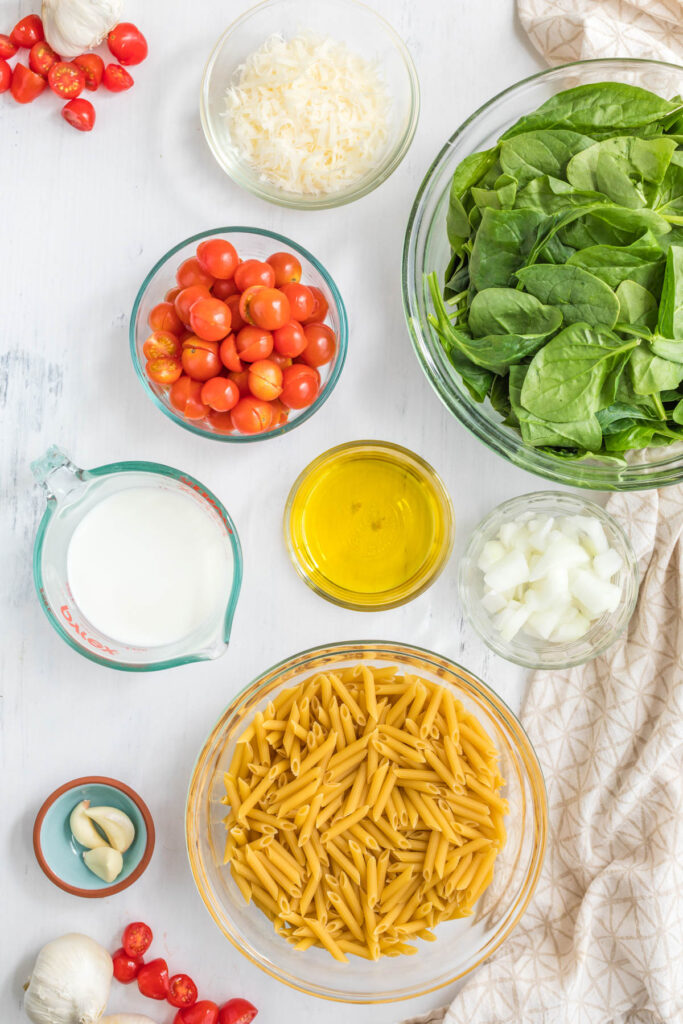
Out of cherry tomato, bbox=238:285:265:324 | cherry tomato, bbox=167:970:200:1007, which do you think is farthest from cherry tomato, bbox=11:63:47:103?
cherry tomato, bbox=167:970:200:1007

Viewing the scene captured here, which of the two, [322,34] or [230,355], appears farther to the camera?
[322,34]

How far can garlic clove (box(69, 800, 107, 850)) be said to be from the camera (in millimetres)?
1622

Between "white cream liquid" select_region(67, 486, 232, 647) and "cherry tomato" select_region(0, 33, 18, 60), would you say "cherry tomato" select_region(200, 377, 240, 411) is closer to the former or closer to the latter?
"white cream liquid" select_region(67, 486, 232, 647)

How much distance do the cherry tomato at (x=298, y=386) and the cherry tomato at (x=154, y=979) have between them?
3.67 ft

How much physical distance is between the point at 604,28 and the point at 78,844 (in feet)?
6.23

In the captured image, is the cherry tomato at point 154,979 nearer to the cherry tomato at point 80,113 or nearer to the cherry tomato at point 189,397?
the cherry tomato at point 189,397

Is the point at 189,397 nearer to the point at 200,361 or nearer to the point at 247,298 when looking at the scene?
the point at 200,361

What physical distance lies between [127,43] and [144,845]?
5.14ft

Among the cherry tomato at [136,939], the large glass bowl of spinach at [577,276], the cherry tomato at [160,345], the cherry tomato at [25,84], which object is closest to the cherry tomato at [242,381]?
the cherry tomato at [160,345]

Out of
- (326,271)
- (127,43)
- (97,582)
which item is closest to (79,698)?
(97,582)

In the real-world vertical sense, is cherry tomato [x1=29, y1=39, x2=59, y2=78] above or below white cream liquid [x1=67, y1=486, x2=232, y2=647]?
above

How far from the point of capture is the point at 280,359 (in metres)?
1.51

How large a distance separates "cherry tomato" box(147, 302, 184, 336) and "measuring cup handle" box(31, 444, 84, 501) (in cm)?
30

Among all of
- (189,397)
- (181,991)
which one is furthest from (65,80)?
(181,991)
